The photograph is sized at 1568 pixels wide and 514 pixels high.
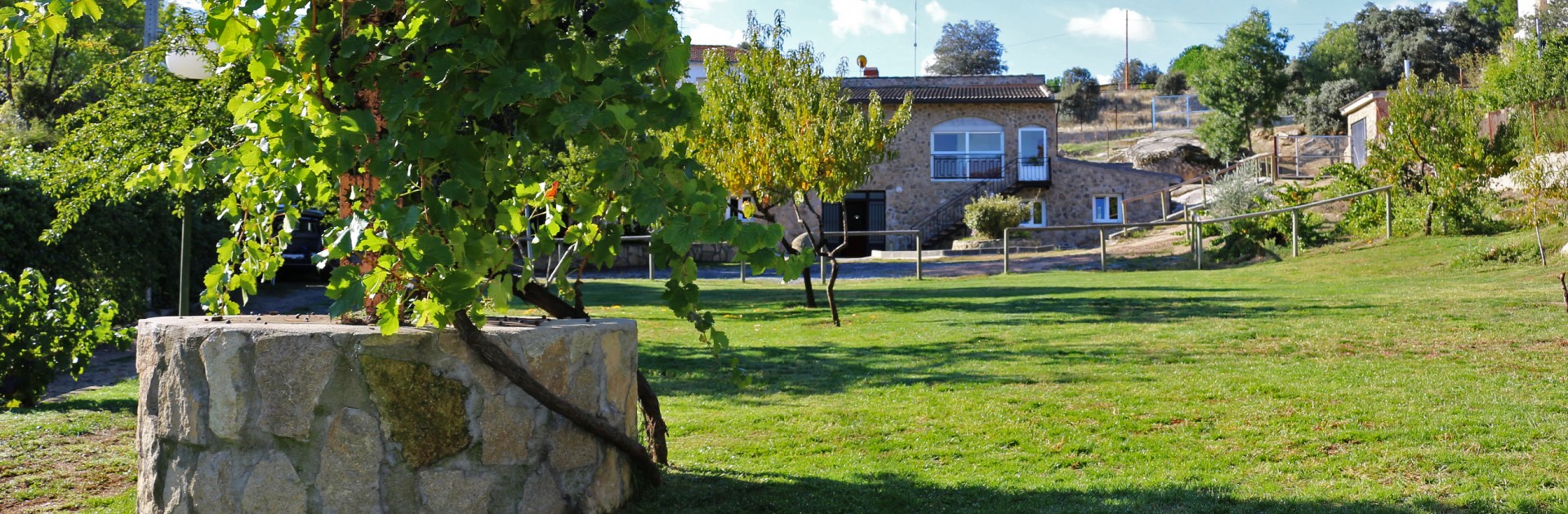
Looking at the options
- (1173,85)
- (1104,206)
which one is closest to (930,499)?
(1104,206)

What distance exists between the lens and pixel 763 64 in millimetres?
13758

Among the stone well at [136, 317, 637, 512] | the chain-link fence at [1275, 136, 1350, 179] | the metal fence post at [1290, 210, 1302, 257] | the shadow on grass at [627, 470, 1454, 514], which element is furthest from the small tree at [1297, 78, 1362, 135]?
the stone well at [136, 317, 637, 512]

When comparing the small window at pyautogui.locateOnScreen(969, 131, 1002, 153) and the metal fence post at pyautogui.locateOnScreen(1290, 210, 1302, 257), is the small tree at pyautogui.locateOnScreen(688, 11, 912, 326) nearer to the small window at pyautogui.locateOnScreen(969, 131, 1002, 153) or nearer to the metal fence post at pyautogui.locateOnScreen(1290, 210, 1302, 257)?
the metal fence post at pyautogui.locateOnScreen(1290, 210, 1302, 257)

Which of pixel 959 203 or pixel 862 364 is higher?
pixel 959 203

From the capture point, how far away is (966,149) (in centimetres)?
3572

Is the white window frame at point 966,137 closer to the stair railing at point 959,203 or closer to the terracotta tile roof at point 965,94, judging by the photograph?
the stair railing at point 959,203

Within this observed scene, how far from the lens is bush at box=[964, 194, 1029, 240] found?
2955 centimetres

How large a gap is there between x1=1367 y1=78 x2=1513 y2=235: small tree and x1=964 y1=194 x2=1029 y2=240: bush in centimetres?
1004

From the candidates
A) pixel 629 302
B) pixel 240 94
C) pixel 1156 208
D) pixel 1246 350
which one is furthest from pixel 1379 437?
pixel 1156 208

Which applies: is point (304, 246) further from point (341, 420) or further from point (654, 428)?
point (341, 420)

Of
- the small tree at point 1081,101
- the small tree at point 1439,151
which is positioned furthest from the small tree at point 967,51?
the small tree at point 1439,151

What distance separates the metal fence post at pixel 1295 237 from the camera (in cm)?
1852

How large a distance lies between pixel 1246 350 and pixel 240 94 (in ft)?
24.5

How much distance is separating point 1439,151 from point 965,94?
1855cm
